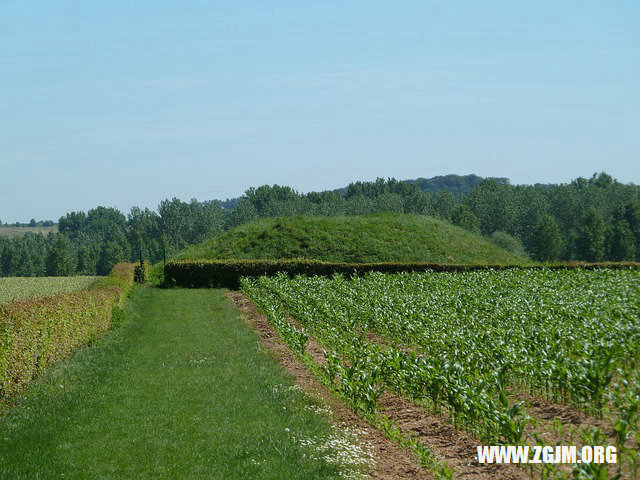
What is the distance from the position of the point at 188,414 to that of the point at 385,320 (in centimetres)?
871

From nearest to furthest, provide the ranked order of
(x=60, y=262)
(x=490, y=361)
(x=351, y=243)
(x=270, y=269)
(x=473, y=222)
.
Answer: (x=490, y=361), (x=270, y=269), (x=351, y=243), (x=473, y=222), (x=60, y=262)

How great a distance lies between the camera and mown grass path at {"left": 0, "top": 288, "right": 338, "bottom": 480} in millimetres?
9422

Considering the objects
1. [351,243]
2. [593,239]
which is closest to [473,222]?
[593,239]

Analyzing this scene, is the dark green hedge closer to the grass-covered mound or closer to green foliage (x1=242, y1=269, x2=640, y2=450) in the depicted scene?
the grass-covered mound

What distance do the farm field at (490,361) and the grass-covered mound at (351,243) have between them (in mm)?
21036

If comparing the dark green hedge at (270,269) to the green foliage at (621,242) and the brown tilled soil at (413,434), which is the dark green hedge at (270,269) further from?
the green foliage at (621,242)

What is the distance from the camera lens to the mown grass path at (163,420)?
30.9 feet

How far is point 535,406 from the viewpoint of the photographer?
1159cm

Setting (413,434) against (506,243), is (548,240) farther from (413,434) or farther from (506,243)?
(413,434)

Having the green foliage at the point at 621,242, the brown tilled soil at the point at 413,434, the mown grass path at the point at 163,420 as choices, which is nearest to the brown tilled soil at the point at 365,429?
the brown tilled soil at the point at 413,434

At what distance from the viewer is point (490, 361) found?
41.0 feet

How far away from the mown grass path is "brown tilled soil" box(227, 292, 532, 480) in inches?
24.9

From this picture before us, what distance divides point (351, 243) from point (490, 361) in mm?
36156

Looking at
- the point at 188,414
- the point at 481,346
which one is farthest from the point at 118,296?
the point at 481,346
